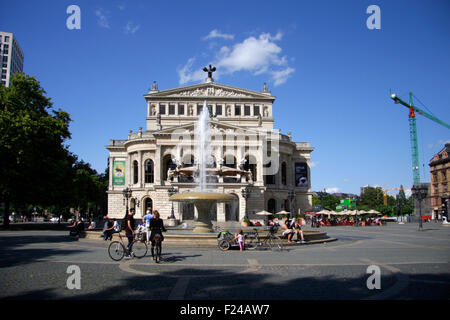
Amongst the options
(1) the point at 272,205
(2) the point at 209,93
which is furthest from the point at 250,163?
(2) the point at 209,93

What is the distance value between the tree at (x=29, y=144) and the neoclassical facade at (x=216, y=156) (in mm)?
12587

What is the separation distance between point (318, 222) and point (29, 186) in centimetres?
3407

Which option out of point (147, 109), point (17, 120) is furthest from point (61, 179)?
point (147, 109)

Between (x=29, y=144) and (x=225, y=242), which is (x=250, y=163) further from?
(x=225, y=242)

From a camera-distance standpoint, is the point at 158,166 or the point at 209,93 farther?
the point at 209,93

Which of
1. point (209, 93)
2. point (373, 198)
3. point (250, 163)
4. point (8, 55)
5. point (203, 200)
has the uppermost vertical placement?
point (8, 55)

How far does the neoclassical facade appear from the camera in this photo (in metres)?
46.1

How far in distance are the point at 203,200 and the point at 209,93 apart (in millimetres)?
41975

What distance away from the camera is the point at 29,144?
31391 millimetres

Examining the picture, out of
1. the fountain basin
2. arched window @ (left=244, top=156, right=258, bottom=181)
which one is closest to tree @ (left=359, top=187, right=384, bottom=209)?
arched window @ (left=244, top=156, right=258, bottom=181)

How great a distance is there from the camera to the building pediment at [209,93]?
196 ft

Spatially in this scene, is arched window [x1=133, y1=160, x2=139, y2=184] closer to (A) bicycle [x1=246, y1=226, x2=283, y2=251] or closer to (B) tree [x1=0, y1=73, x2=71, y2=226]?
(B) tree [x1=0, y1=73, x2=71, y2=226]

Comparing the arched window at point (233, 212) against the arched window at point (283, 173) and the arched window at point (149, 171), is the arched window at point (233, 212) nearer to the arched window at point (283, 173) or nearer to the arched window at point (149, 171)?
the arched window at point (149, 171)
